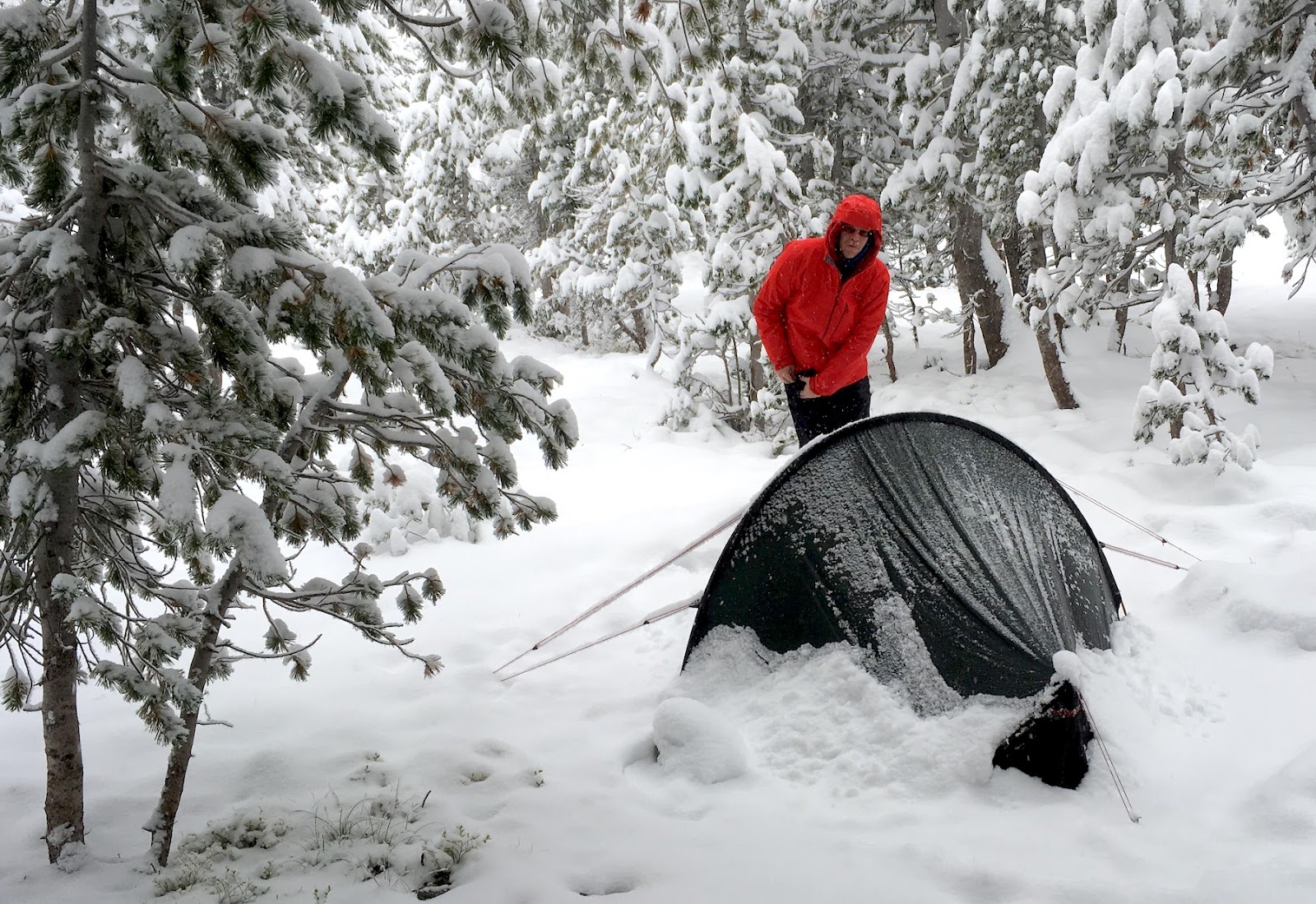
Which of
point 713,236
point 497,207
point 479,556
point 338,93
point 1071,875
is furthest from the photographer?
point 497,207

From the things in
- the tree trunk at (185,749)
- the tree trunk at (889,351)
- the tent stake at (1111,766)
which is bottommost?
the tent stake at (1111,766)

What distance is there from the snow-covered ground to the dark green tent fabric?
0.60ft

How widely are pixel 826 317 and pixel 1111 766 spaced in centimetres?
275

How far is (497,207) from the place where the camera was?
1866 centimetres

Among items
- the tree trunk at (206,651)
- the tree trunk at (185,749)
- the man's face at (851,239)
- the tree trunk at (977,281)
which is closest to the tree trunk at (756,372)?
the tree trunk at (977,281)

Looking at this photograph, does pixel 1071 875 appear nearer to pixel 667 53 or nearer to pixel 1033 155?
pixel 667 53

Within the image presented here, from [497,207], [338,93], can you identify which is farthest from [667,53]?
[497,207]

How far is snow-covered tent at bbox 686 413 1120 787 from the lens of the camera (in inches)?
131

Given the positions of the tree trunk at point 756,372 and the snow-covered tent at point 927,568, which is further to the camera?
the tree trunk at point 756,372

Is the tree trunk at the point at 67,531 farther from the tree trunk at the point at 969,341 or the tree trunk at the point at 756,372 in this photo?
the tree trunk at the point at 969,341

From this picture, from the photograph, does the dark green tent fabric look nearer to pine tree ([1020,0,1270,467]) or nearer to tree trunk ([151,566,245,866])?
tree trunk ([151,566,245,866])

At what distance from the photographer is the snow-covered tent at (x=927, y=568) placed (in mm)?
3340

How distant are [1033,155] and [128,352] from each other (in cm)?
957

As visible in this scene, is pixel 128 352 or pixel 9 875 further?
pixel 9 875
